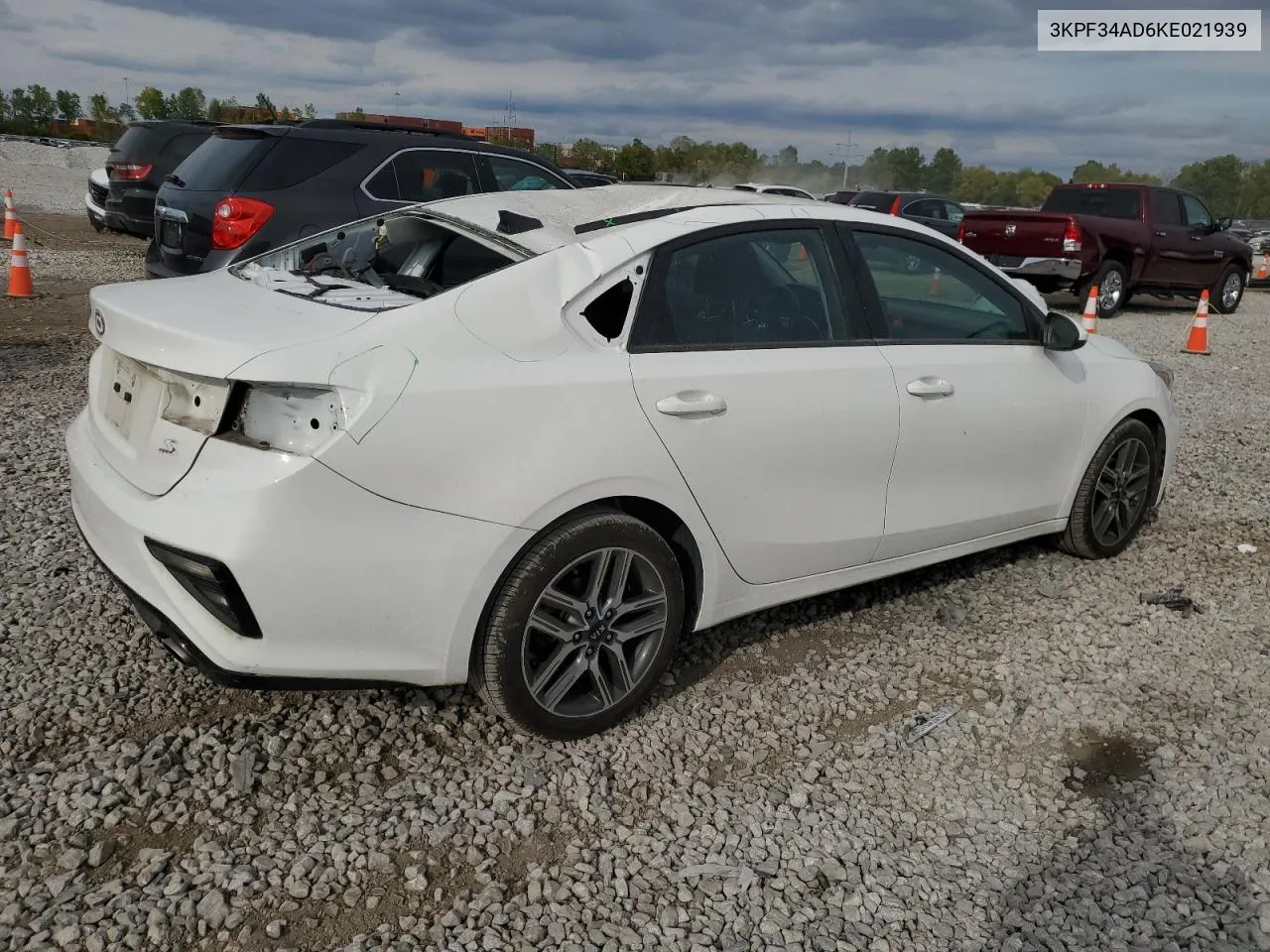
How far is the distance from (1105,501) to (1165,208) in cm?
1231

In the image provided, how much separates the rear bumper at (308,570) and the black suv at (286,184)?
5186 mm

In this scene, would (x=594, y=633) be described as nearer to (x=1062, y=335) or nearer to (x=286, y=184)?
(x=1062, y=335)

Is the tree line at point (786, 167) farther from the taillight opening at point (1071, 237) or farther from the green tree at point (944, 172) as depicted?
the taillight opening at point (1071, 237)

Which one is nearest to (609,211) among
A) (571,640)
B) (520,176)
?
(571,640)

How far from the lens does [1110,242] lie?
14508 millimetres

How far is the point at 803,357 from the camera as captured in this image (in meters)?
3.51

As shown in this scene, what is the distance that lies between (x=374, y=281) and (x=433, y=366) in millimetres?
988

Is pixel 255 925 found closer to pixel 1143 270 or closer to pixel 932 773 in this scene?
pixel 932 773

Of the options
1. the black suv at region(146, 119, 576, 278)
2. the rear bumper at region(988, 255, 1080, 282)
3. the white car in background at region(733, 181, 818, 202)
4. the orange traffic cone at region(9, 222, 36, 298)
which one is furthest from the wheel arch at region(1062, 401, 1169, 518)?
the orange traffic cone at region(9, 222, 36, 298)

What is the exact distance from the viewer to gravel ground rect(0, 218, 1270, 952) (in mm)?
2512

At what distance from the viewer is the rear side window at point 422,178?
8031mm

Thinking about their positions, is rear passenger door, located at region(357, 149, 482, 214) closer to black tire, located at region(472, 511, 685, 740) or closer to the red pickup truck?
black tire, located at region(472, 511, 685, 740)

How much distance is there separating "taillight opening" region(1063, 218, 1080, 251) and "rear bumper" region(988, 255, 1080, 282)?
0.16 metres

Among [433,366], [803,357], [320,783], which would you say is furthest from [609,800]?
[803,357]
